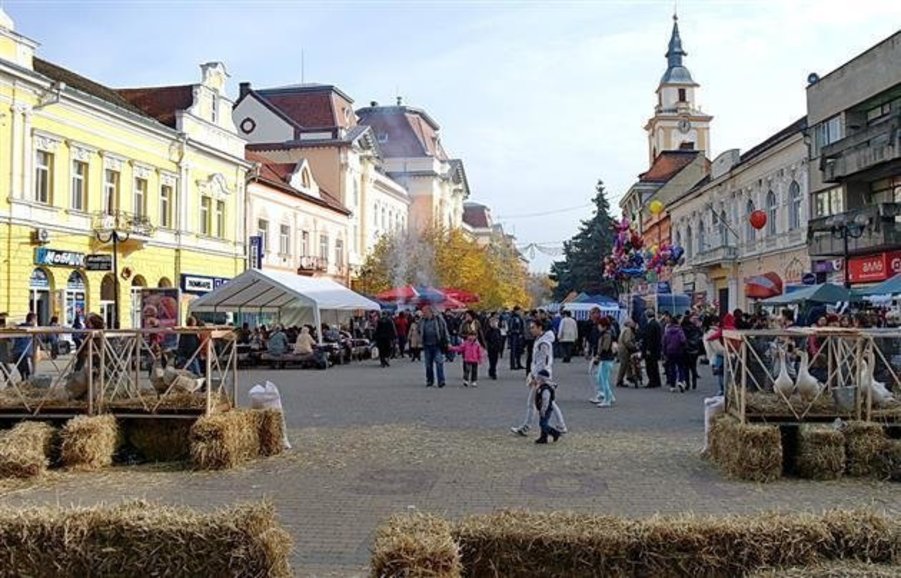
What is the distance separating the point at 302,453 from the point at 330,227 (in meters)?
51.4

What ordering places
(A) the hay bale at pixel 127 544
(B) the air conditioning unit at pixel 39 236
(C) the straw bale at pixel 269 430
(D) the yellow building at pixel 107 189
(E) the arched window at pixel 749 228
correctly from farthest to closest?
(E) the arched window at pixel 749 228, (B) the air conditioning unit at pixel 39 236, (D) the yellow building at pixel 107 189, (C) the straw bale at pixel 269 430, (A) the hay bale at pixel 127 544

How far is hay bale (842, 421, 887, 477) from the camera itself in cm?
931

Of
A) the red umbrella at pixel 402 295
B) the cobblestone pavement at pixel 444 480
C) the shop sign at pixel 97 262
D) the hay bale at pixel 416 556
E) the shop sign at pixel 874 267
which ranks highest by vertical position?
the shop sign at pixel 97 262

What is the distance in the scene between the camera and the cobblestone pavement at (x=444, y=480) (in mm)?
7914

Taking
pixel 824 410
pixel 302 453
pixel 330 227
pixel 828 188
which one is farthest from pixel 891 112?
pixel 330 227

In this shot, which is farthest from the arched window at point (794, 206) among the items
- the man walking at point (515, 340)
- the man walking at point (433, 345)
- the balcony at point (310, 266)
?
the balcony at point (310, 266)

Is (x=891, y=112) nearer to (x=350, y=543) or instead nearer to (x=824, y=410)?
(x=824, y=410)

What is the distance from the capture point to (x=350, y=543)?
6812 millimetres

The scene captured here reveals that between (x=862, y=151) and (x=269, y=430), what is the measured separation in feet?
94.3

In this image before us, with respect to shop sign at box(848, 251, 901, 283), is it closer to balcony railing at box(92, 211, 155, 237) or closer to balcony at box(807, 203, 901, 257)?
balcony at box(807, 203, 901, 257)

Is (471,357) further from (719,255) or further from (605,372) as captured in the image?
(719,255)

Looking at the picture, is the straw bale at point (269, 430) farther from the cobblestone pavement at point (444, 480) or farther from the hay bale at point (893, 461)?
the hay bale at point (893, 461)

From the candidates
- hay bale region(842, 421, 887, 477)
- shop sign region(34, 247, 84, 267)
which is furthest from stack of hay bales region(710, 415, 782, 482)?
shop sign region(34, 247, 84, 267)

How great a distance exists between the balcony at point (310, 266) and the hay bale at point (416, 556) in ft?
170
